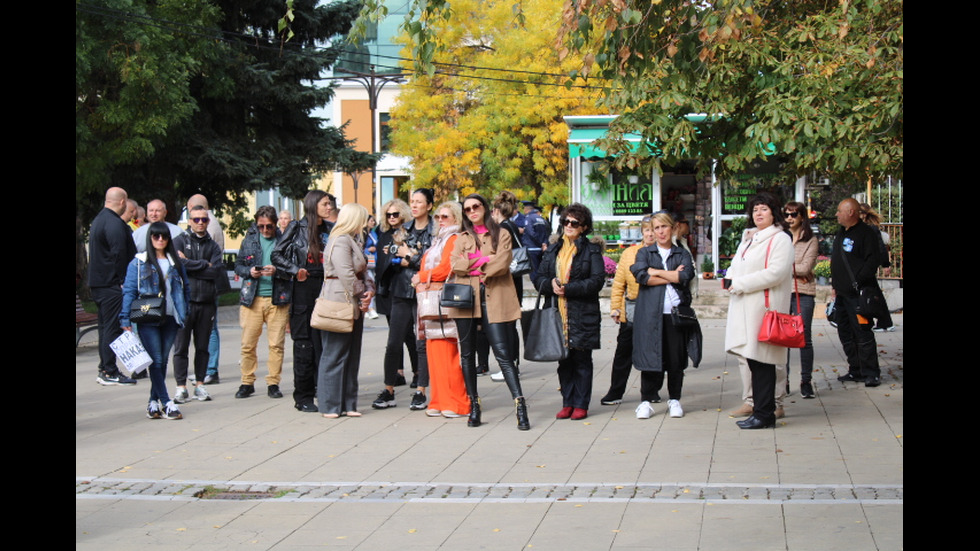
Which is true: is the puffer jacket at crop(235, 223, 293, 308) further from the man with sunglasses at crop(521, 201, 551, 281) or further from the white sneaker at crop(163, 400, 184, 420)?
the man with sunglasses at crop(521, 201, 551, 281)

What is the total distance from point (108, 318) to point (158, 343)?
8.84 ft

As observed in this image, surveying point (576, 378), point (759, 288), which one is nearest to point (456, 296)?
point (576, 378)

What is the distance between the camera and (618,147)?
11.9 meters

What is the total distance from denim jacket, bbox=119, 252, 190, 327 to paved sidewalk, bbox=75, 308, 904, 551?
37.6 inches

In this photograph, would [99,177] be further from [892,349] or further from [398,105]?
[398,105]

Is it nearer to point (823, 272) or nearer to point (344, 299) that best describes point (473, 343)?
point (344, 299)

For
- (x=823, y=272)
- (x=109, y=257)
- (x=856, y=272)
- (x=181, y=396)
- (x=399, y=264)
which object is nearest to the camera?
(x=399, y=264)

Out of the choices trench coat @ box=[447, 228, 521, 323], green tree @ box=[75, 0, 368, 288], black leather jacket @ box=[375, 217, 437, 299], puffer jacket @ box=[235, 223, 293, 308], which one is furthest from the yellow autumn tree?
trench coat @ box=[447, 228, 521, 323]

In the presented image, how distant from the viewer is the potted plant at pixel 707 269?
26688mm

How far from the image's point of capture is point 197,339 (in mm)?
11500

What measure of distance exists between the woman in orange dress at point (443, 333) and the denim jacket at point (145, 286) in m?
2.10

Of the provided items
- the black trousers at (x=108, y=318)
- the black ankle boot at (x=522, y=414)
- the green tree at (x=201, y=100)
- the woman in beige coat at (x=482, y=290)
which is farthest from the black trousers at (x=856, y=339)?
the green tree at (x=201, y=100)

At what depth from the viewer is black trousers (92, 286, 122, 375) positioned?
39.8ft

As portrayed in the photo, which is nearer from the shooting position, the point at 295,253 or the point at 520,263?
the point at 520,263
